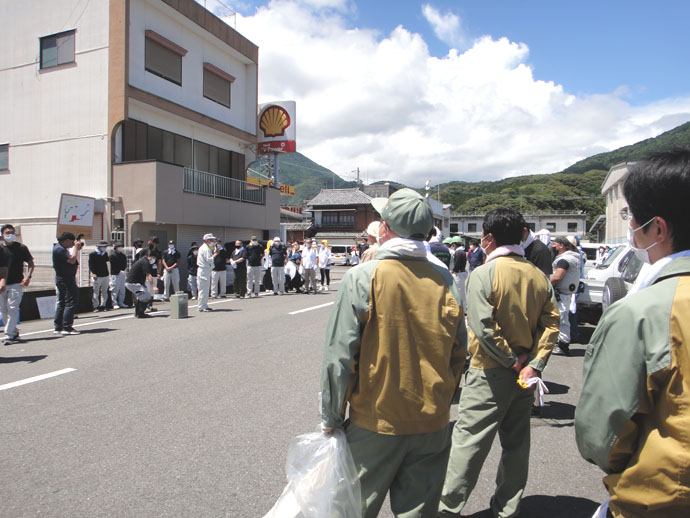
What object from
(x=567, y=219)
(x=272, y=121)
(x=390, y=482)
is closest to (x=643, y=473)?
(x=390, y=482)

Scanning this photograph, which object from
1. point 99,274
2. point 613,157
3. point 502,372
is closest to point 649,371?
point 502,372

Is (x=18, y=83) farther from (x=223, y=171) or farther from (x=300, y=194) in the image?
(x=300, y=194)

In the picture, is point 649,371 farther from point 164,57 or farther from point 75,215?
point 164,57

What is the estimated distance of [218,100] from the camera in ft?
73.4

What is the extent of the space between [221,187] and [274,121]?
5878 mm

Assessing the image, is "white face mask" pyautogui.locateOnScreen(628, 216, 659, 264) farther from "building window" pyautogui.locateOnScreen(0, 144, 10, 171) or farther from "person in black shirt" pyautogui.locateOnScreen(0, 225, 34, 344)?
"building window" pyautogui.locateOnScreen(0, 144, 10, 171)

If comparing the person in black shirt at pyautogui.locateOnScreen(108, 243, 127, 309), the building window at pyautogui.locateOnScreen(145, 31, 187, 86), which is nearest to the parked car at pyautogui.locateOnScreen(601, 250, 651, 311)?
the person in black shirt at pyautogui.locateOnScreen(108, 243, 127, 309)

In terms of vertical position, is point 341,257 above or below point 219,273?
above

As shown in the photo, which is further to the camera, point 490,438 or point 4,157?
point 4,157

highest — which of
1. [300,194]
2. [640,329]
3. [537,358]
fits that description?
[300,194]

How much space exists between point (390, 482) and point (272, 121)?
24508 millimetres

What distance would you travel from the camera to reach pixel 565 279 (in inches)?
285

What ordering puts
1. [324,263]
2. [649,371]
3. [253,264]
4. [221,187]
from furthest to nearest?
[221,187], [324,263], [253,264], [649,371]

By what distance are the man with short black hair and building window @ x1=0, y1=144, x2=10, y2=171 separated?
2273cm
